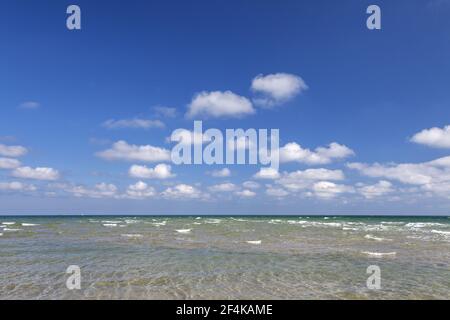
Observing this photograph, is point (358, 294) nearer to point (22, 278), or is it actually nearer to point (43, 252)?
point (22, 278)

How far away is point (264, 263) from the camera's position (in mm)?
19594

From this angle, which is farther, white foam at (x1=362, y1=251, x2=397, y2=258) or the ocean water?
white foam at (x1=362, y1=251, x2=397, y2=258)

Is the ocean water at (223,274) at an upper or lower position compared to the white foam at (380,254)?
upper

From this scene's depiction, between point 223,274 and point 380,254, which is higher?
point 223,274

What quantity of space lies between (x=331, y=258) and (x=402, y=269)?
4.53 m

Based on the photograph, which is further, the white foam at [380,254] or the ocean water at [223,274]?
the white foam at [380,254]

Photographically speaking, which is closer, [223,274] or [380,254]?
[223,274]

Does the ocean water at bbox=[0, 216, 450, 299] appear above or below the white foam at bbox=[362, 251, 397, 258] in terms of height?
above
